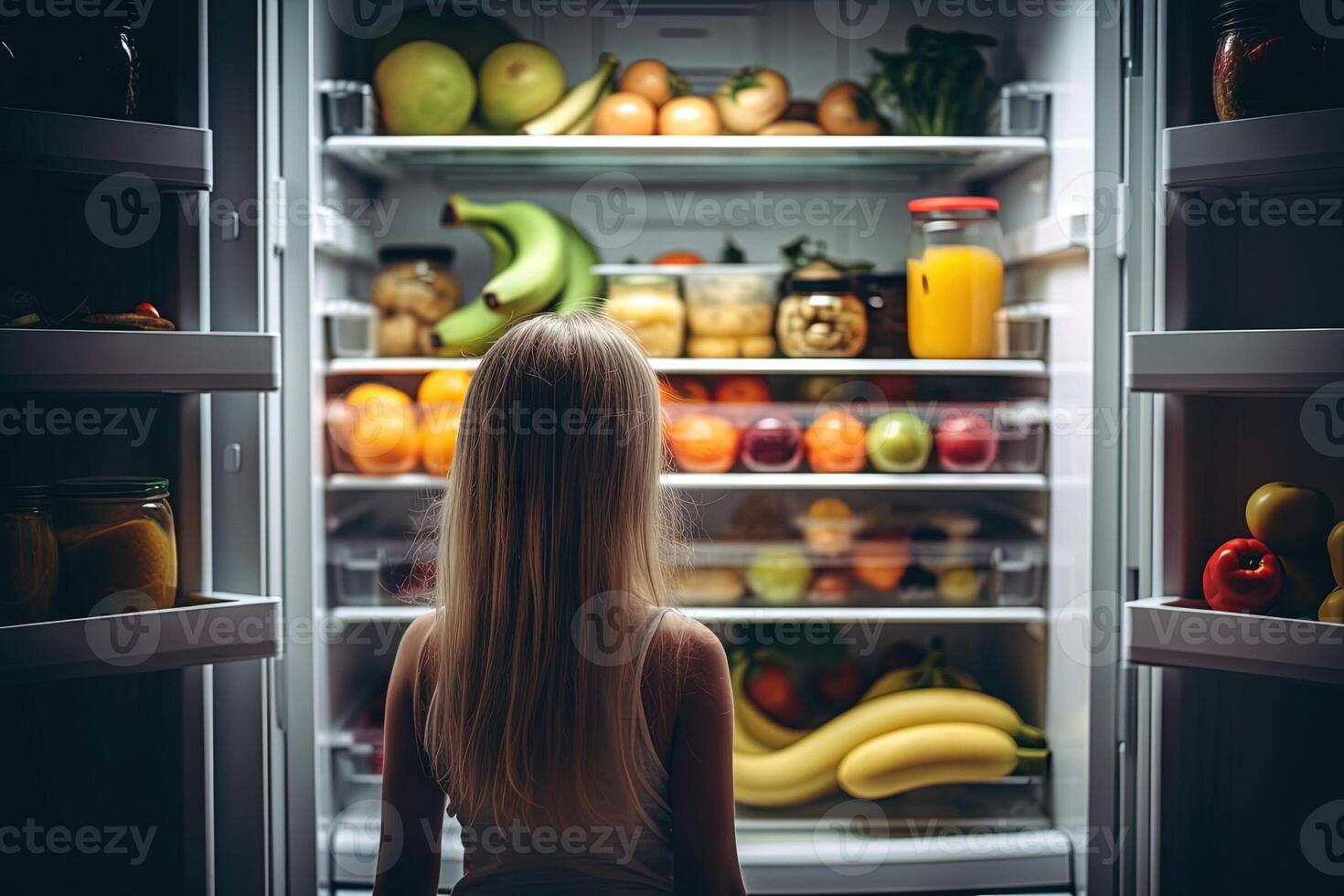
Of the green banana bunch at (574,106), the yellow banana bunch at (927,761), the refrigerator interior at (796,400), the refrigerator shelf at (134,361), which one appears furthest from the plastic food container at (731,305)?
the refrigerator shelf at (134,361)

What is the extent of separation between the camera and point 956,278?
73.9 inches

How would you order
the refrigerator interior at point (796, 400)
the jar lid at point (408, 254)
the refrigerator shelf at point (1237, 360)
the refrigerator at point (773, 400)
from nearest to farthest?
the refrigerator shelf at point (1237, 360), the refrigerator at point (773, 400), the refrigerator interior at point (796, 400), the jar lid at point (408, 254)

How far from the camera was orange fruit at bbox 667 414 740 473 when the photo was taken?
1920mm

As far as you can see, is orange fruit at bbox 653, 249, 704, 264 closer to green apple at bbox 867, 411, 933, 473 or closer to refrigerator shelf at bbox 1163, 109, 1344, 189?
green apple at bbox 867, 411, 933, 473


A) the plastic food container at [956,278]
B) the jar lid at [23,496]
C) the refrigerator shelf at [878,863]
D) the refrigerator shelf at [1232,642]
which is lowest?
the refrigerator shelf at [878,863]

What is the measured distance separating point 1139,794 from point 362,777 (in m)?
1.36

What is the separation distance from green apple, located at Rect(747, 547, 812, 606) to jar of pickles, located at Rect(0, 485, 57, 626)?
1.25 metres

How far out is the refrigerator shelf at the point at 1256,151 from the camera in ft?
3.39

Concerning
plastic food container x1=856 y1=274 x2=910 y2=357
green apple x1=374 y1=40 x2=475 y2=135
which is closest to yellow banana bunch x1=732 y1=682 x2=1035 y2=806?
plastic food container x1=856 y1=274 x2=910 y2=357

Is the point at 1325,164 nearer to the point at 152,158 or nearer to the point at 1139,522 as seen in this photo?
the point at 1139,522

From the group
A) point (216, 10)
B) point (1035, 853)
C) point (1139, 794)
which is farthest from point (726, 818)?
point (216, 10)

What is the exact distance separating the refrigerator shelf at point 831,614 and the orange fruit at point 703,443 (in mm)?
289

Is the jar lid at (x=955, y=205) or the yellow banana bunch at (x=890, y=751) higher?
the jar lid at (x=955, y=205)

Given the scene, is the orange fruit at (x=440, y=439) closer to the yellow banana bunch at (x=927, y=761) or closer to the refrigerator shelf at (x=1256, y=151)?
the yellow banana bunch at (x=927, y=761)
